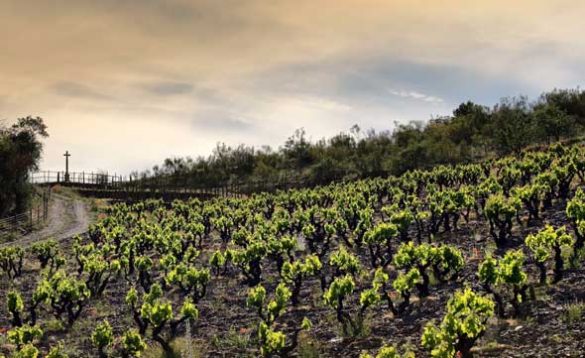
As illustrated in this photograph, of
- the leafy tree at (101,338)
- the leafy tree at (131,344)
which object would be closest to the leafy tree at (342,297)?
the leafy tree at (131,344)

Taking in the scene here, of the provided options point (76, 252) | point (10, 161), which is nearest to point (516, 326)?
point (76, 252)

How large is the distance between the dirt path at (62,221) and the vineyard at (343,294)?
1265 cm

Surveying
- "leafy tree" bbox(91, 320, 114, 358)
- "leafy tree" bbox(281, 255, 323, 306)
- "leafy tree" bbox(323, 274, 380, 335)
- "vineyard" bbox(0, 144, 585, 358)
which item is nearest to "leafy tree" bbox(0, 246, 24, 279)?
"vineyard" bbox(0, 144, 585, 358)

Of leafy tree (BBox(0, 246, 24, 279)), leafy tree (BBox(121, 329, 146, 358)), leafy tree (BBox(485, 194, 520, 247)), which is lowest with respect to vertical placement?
leafy tree (BBox(121, 329, 146, 358))

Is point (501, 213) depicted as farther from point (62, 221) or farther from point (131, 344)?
point (62, 221)

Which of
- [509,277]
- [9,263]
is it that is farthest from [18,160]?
[509,277]

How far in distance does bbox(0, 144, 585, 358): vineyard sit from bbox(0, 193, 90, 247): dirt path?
41.5ft

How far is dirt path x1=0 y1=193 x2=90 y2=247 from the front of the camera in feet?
173

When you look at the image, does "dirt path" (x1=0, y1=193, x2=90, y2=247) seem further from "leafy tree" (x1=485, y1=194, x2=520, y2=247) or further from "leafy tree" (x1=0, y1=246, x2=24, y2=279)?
"leafy tree" (x1=485, y1=194, x2=520, y2=247)

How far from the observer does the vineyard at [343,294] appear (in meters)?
18.5

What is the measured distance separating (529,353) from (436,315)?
4614 millimetres

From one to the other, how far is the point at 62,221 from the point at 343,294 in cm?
4988

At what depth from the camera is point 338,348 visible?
1995 cm

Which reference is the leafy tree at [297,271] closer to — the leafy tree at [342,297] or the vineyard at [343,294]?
the vineyard at [343,294]
